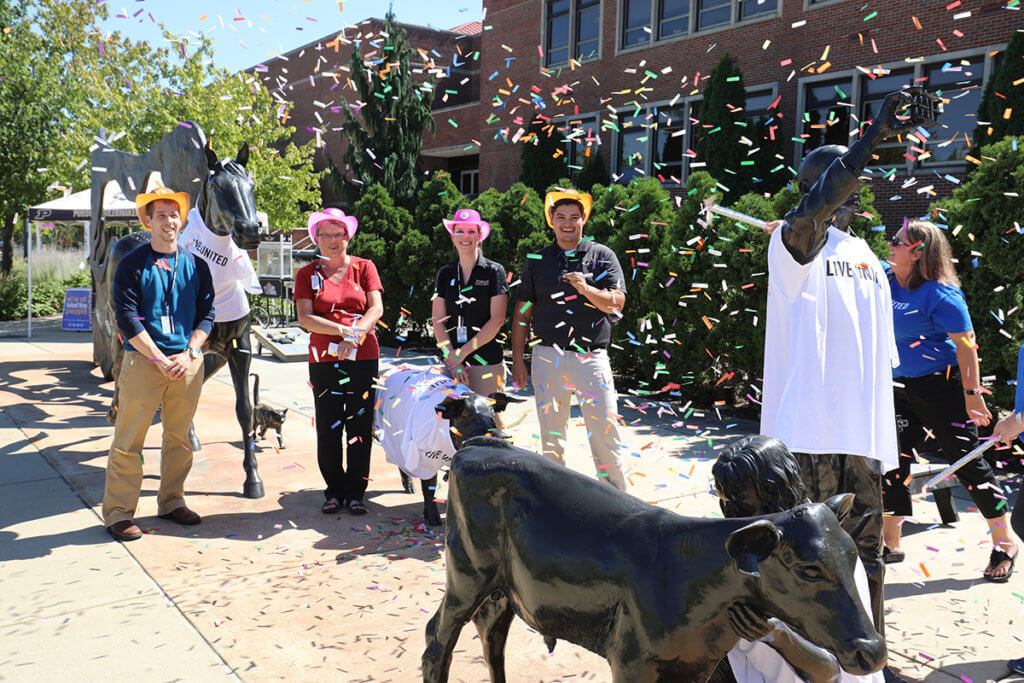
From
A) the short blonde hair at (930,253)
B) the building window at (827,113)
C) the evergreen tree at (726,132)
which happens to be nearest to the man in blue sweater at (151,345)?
the short blonde hair at (930,253)

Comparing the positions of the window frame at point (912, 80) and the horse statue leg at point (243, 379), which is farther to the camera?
the window frame at point (912, 80)

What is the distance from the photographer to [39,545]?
4.54 m

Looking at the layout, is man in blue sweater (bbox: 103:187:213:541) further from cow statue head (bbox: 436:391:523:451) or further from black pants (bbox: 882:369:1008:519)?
black pants (bbox: 882:369:1008:519)

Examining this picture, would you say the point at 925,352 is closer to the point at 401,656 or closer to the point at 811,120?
the point at 401,656

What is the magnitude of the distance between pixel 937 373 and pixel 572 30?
20157 millimetres

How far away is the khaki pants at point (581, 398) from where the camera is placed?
502 cm

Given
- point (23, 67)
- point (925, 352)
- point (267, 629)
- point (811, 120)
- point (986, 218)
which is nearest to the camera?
point (267, 629)

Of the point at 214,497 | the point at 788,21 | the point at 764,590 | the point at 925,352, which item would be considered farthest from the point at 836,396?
the point at 788,21

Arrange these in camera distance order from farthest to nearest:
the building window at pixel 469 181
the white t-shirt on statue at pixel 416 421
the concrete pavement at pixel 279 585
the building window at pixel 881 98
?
1. the building window at pixel 469 181
2. the building window at pixel 881 98
3. the white t-shirt on statue at pixel 416 421
4. the concrete pavement at pixel 279 585

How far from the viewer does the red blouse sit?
5.12 metres

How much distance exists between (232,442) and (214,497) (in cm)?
181

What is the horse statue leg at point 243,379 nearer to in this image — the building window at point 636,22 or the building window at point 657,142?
the building window at point 657,142

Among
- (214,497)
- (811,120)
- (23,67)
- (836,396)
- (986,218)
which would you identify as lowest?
(214,497)

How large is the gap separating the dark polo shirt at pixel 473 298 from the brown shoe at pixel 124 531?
2383 millimetres
